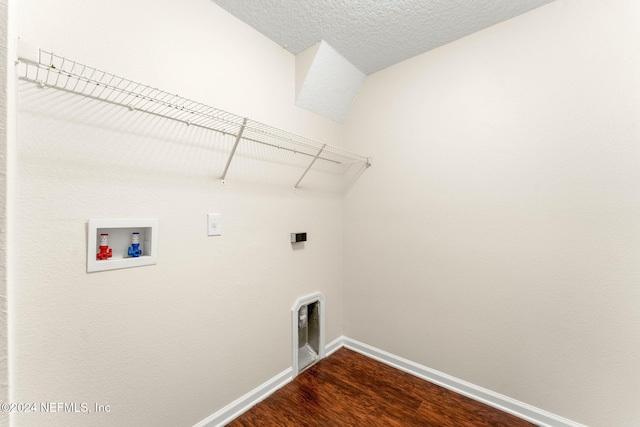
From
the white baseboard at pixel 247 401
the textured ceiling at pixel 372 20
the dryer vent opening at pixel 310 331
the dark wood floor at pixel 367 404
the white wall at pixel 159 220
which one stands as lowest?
the dark wood floor at pixel 367 404

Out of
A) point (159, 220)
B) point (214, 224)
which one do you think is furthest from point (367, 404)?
point (159, 220)

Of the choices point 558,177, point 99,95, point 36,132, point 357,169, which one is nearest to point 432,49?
point 357,169

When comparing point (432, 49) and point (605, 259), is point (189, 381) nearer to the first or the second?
point (605, 259)

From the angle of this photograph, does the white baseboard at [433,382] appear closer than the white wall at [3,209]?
No

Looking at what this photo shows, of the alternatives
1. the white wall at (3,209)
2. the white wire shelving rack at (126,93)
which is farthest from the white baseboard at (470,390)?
the white wall at (3,209)

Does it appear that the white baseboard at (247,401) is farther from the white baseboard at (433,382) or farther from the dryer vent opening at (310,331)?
the dryer vent opening at (310,331)

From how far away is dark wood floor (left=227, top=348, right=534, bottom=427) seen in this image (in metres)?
1.55

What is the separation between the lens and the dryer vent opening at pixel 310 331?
209 centimetres

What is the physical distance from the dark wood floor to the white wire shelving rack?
57.5 inches

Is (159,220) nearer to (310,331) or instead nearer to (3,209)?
(3,209)

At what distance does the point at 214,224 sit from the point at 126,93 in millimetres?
735

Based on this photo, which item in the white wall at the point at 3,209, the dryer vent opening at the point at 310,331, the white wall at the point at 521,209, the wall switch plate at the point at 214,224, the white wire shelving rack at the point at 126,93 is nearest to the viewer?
the white wall at the point at 3,209

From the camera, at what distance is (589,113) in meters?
1.42

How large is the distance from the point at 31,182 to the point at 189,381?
1.17 metres
